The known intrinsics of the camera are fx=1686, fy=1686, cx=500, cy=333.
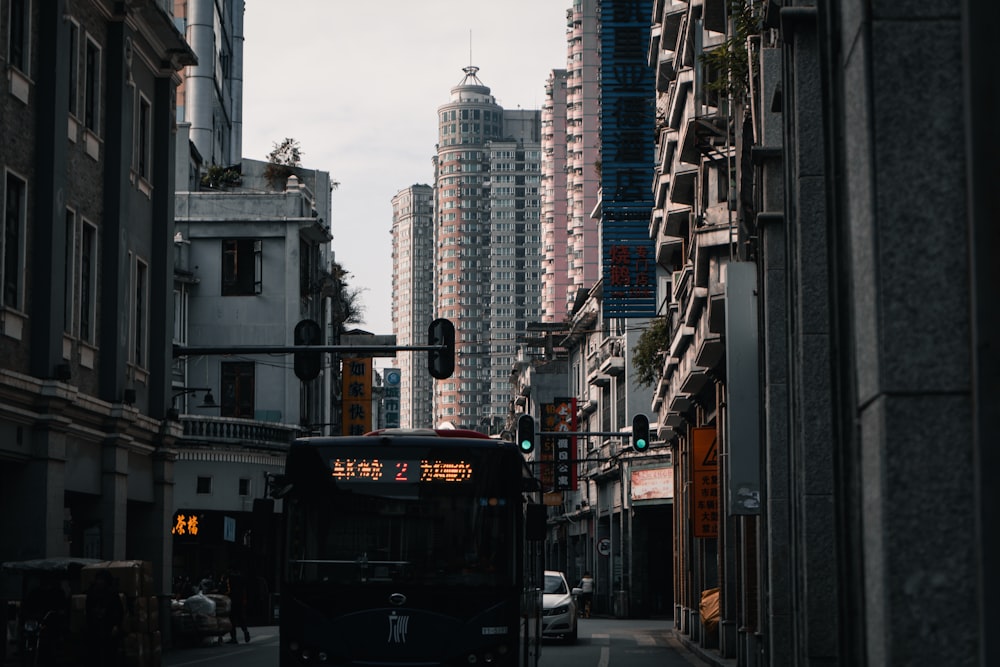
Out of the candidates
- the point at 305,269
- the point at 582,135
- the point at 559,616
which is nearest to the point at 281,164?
the point at 305,269

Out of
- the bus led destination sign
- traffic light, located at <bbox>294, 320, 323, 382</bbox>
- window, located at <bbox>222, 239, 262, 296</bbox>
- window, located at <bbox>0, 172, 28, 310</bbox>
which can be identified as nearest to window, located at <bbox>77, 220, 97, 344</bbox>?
window, located at <bbox>0, 172, 28, 310</bbox>

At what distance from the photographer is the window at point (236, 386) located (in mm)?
62531

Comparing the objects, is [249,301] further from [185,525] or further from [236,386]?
[185,525]

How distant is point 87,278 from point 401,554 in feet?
50.3

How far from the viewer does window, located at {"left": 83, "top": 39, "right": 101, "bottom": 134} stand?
3072 cm

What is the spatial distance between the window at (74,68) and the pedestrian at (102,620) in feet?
30.9

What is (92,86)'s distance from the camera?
31.0 metres

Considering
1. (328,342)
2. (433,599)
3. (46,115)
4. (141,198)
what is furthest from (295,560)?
(328,342)

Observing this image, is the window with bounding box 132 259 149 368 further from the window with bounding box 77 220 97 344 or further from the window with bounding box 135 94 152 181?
the window with bounding box 77 220 97 344

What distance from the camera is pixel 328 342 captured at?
2955 inches

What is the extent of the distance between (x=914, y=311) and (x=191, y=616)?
104 ft

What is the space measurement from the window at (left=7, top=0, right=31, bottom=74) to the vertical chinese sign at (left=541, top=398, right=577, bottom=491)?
50629mm

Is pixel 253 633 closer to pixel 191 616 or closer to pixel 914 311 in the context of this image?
pixel 191 616

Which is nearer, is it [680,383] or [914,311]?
[914,311]
